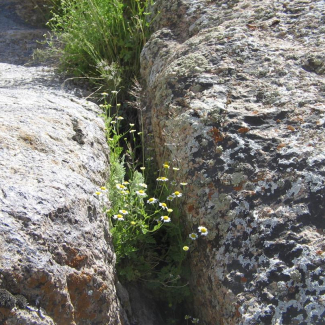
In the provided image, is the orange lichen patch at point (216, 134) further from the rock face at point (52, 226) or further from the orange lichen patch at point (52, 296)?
the orange lichen patch at point (52, 296)

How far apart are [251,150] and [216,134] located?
0.81 ft

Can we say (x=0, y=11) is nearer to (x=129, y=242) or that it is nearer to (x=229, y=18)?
(x=229, y=18)

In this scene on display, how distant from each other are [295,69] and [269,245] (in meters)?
1.26

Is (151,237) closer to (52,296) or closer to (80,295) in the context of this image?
(80,295)

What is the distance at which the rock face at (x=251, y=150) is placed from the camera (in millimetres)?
2092

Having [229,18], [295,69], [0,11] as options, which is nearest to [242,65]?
[295,69]

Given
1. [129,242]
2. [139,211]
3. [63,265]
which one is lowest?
[129,242]

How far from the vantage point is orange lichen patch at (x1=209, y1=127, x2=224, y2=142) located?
264 centimetres

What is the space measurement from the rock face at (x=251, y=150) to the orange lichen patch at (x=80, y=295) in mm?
656

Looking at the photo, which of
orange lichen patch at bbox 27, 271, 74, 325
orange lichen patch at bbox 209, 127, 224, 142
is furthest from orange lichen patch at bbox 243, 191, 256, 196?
orange lichen patch at bbox 27, 271, 74, 325

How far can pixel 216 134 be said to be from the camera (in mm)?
2654

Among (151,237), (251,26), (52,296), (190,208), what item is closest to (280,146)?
(190,208)

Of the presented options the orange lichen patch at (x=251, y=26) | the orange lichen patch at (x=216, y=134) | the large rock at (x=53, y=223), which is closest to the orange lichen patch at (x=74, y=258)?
the large rock at (x=53, y=223)

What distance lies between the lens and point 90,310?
6.66 ft
